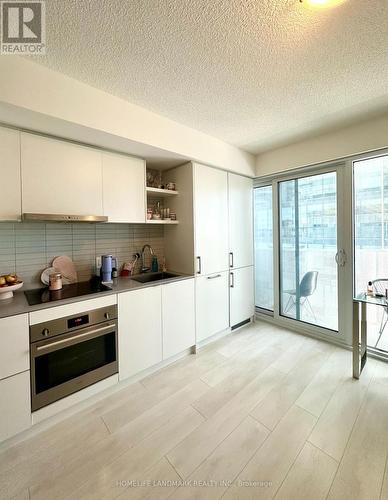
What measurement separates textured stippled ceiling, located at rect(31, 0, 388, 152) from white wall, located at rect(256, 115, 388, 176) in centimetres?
24

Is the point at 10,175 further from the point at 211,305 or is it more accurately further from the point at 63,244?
the point at 211,305

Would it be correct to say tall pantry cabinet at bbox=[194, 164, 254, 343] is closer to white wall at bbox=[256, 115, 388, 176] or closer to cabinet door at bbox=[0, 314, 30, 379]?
white wall at bbox=[256, 115, 388, 176]

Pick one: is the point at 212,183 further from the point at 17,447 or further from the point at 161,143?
the point at 17,447

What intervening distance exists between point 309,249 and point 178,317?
190cm

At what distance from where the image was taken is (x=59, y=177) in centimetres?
184

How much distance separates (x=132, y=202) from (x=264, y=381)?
2.14 metres

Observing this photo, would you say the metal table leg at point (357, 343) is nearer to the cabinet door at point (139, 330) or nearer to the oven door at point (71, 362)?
the cabinet door at point (139, 330)

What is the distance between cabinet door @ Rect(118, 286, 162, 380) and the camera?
6.44 feet

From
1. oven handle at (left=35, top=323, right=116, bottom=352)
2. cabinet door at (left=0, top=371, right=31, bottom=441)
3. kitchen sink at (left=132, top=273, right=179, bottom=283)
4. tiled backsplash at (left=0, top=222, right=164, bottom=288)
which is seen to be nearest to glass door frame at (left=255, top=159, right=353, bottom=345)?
kitchen sink at (left=132, top=273, right=179, bottom=283)

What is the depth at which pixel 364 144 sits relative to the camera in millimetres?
2244

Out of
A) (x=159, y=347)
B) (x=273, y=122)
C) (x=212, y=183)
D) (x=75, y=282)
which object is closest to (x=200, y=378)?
(x=159, y=347)

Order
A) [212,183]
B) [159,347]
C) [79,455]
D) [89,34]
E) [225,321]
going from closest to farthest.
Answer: [89,34] → [79,455] → [159,347] → [212,183] → [225,321]

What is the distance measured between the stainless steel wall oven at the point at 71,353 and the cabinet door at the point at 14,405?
40 mm

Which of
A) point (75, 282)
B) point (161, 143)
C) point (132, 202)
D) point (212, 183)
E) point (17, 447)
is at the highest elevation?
point (161, 143)
